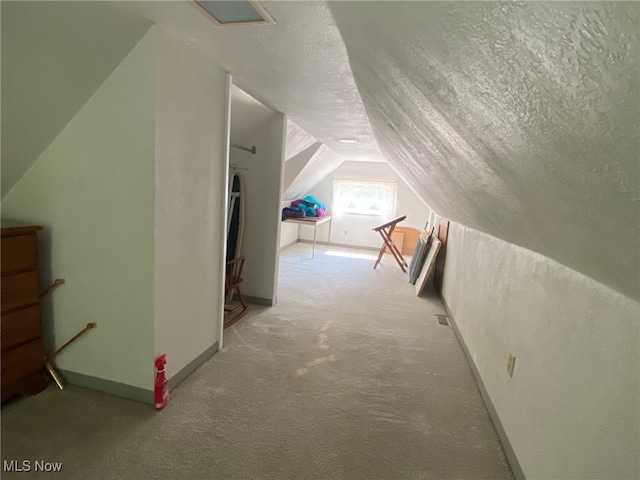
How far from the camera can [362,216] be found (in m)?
7.29

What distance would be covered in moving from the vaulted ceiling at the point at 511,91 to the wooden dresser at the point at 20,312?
1.27 m

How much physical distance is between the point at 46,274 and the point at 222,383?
1.22 m

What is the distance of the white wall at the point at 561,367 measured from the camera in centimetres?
91

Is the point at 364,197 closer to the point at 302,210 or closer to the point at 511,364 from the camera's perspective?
the point at 302,210

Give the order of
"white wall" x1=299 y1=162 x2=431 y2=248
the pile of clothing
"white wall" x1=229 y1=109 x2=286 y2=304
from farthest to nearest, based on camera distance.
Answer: "white wall" x1=299 y1=162 x2=431 y2=248 < the pile of clothing < "white wall" x1=229 y1=109 x2=286 y2=304

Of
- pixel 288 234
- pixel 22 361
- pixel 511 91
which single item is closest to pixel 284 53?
pixel 511 91

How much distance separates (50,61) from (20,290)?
1.16 meters

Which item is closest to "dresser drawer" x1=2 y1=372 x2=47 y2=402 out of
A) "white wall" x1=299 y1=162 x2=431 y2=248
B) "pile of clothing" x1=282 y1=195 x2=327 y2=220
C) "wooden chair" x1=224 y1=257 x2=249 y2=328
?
"wooden chair" x1=224 y1=257 x2=249 y2=328

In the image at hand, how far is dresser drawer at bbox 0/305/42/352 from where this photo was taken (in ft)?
5.49

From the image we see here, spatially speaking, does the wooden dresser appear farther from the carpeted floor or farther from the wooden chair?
the wooden chair

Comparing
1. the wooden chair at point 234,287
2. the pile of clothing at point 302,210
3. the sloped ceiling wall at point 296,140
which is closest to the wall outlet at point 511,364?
the wooden chair at point 234,287

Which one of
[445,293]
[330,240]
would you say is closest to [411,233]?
[330,240]

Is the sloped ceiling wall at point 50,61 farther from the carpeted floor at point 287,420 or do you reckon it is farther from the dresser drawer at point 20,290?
the carpeted floor at point 287,420

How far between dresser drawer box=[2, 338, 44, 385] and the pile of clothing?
426 centimetres
